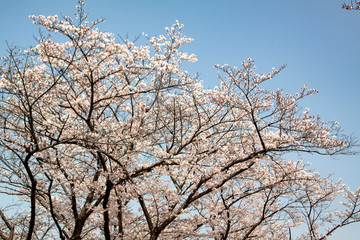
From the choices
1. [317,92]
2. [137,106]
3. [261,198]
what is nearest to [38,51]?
[137,106]

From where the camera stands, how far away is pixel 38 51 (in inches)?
295

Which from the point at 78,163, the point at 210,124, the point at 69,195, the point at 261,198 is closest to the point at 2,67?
the point at 78,163

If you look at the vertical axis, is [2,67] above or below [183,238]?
above

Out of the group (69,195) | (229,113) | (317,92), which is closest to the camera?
(317,92)

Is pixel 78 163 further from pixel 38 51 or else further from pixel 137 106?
pixel 38 51

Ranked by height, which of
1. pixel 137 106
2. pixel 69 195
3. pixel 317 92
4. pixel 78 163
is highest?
pixel 137 106

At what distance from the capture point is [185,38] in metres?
8.68

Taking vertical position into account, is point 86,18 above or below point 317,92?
above

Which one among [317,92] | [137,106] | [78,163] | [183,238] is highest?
[137,106]

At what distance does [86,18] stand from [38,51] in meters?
1.53

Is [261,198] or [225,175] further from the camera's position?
[261,198]

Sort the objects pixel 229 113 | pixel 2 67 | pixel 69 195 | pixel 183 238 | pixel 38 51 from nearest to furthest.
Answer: pixel 2 67 < pixel 38 51 < pixel 69 195 < pixel 229 113 < pixel 183 238

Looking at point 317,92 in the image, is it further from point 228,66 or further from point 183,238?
point 183,238

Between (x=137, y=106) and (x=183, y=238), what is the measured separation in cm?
558
